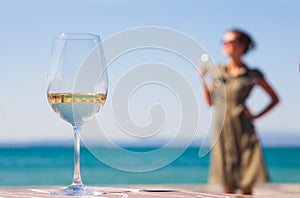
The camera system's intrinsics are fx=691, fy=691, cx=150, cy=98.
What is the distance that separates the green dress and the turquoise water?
10.1 metres

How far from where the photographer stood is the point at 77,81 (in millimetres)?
851

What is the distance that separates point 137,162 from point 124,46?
13613 millimetres

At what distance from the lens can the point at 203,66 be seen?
3.08 m

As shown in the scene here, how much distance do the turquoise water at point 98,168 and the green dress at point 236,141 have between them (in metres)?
10.1

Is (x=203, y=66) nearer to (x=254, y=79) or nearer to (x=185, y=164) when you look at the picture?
(x=254, y=79)

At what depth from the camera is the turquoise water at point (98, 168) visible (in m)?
13.7

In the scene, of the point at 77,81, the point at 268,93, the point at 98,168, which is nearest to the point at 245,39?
the point at 268,93

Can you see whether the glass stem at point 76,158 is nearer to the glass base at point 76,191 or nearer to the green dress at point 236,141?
the glass base at point 76,191

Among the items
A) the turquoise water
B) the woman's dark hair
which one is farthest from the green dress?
the turquoise water

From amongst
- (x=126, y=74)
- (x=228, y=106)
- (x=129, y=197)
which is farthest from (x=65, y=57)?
(x=228, y=106)

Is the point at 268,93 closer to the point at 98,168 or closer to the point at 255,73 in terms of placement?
the point at 255,73

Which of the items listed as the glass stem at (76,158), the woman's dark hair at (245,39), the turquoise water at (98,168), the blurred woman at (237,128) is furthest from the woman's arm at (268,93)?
the turquoise water at (98,168)

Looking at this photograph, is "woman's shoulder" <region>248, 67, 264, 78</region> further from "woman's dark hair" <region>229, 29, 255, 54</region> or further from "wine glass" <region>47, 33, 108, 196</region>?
"wine glass" <region>47, 33, 108, 196</region>

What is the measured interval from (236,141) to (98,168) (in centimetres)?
1106
